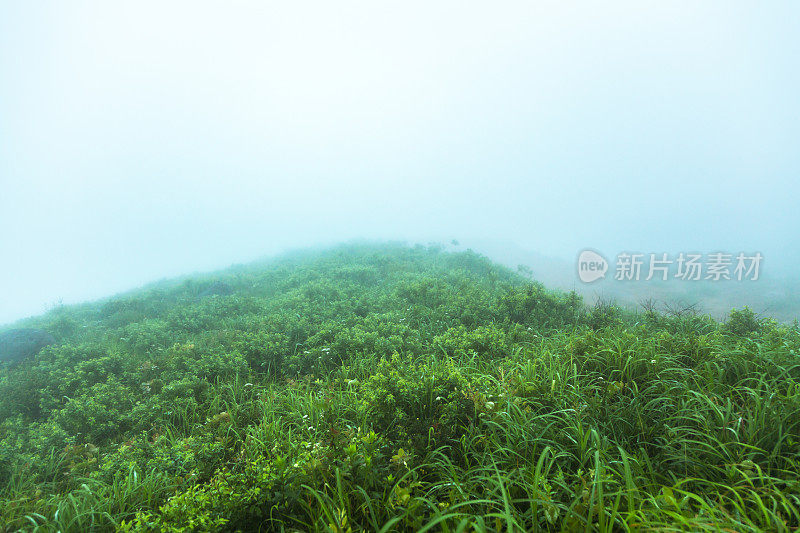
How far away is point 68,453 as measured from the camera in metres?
3.59

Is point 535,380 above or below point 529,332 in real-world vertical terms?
above

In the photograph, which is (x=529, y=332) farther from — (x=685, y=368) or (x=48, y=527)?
(x=48, y=527)

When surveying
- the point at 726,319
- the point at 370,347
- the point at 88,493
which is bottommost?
the point at 726,319

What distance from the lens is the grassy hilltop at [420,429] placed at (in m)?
1.91

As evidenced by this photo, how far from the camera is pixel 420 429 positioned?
2.82 m

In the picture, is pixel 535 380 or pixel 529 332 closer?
pixel 535 380

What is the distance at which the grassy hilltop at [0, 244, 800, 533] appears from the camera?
1.91 meters

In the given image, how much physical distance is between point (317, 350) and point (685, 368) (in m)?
4.93

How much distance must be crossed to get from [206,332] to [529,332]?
710 centimetres

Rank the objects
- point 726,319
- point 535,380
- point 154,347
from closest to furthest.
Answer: point 535,380 → point 726,319 → point 154,347

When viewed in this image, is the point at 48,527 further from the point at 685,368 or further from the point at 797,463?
the point at 685,368

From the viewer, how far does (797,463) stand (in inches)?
84.2

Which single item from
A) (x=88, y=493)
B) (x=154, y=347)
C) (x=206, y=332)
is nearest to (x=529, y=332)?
(x=88, y=493)

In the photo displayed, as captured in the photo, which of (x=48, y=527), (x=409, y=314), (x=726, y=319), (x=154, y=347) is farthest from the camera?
(x=409, y=314)
